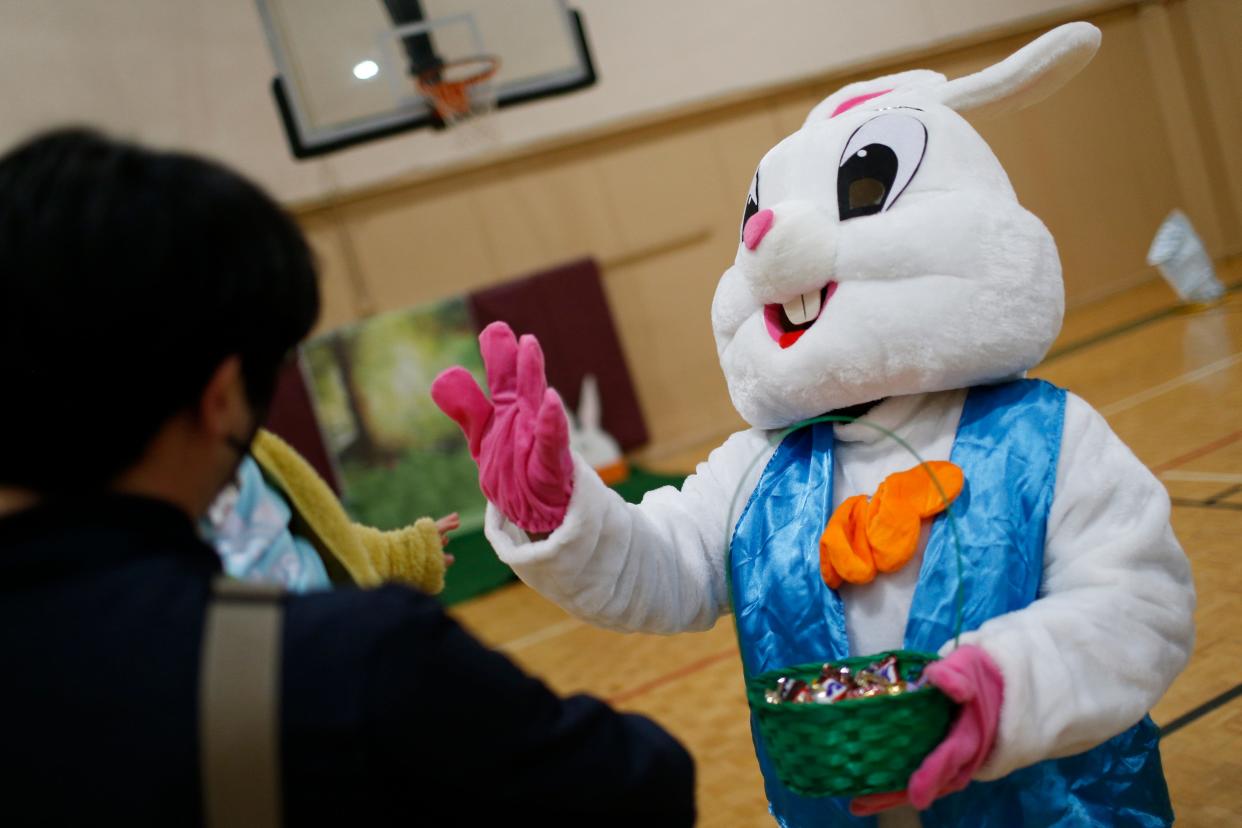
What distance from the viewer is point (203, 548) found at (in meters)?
0.79

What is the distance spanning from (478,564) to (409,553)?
3816 millimetres

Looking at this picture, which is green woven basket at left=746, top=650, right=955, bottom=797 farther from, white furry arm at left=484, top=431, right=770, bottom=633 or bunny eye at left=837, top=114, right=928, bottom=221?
bunny eye at left=837, top=114, right=928, bottom=221

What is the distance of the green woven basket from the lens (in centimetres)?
106

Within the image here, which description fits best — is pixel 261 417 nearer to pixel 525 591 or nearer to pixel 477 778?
pixel 477 778

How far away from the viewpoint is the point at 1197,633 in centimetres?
253

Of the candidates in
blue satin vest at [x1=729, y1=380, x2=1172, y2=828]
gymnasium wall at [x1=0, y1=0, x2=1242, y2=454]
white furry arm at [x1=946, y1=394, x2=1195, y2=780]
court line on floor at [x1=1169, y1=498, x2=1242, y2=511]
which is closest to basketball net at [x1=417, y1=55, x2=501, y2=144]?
gymnasium wall at [x1=0, y1=0, x2=1242, y2=454]

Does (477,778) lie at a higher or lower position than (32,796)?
lower

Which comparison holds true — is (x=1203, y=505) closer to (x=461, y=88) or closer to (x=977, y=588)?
(x=977, y=588)

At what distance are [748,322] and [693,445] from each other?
5966mm

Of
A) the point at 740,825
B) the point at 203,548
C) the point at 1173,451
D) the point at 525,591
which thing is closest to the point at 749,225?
the point at 203,548

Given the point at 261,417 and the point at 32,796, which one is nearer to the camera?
the point at 32,796

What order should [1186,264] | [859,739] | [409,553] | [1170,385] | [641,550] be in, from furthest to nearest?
1. [1186,264]
2. [1170,385]
3. [409,553]
4. [641,550]
5. [859,739]

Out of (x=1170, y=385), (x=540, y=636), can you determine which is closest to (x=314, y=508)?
(x=540, y=636)

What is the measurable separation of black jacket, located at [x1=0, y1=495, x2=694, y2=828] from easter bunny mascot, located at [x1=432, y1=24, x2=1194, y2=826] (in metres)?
0.49
